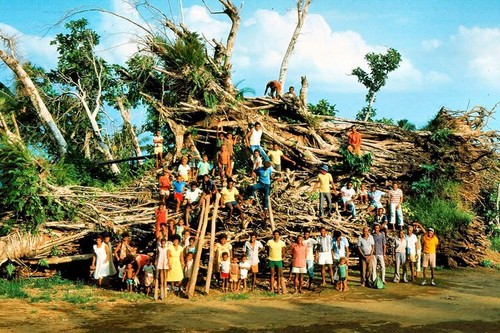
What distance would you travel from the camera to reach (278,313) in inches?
390

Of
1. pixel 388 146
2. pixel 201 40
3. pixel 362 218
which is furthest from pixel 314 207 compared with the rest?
pixel 201 40

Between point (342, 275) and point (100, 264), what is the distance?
534 centimetres

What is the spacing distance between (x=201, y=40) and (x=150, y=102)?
8.79 feet

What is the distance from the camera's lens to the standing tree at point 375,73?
2583cm

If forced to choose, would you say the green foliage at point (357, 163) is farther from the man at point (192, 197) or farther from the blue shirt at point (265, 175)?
the man at point (192, 197)

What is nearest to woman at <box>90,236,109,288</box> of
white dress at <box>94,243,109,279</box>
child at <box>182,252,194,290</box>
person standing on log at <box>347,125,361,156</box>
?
white dress at <box>94,243,109,279</box>

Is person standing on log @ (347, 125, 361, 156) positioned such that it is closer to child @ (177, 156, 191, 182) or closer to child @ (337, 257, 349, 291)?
child @ (177, 156, 191, 182)

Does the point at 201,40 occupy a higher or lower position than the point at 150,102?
higher

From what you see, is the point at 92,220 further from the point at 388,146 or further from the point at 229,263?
the point at 388,146

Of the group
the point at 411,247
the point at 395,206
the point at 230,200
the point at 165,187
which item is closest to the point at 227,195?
the point at 230,200

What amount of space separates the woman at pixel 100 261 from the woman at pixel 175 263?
5.16 ft

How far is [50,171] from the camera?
46.6ft

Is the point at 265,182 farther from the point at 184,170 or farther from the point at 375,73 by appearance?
the point at 375,73

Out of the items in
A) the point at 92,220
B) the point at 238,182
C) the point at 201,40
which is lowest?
the point at 92,220
